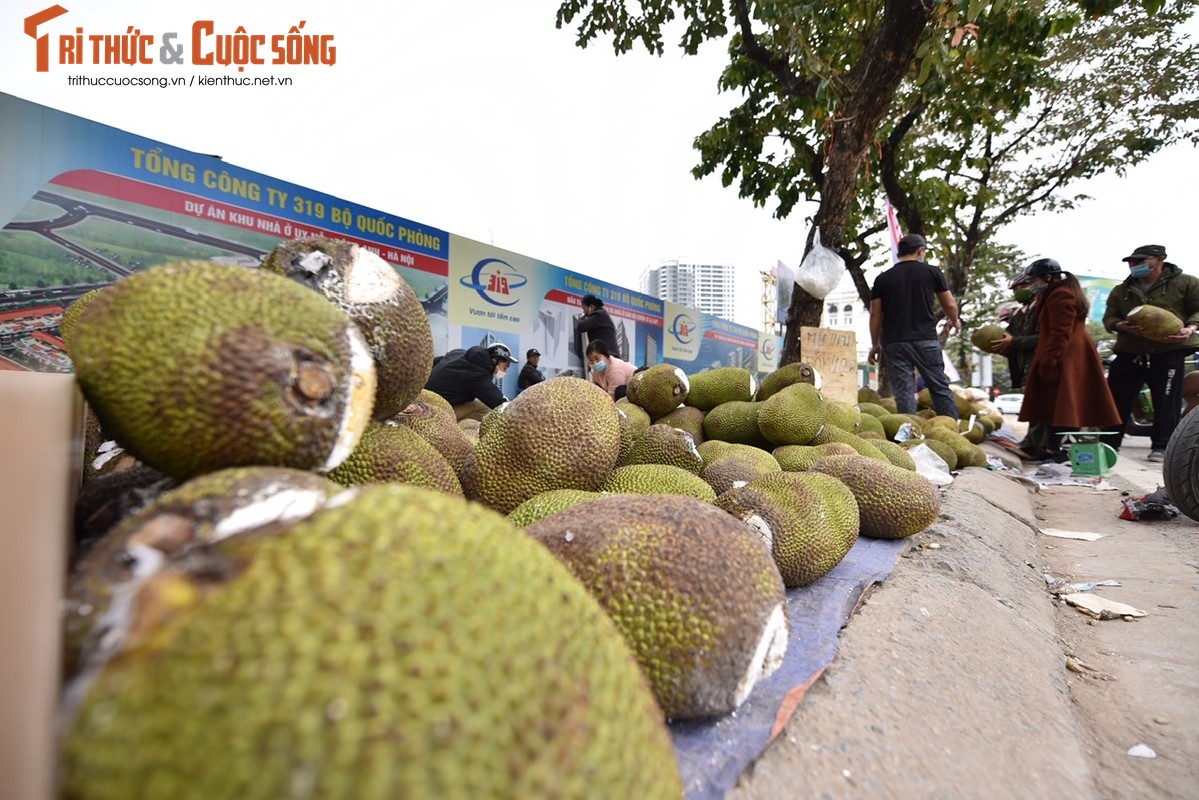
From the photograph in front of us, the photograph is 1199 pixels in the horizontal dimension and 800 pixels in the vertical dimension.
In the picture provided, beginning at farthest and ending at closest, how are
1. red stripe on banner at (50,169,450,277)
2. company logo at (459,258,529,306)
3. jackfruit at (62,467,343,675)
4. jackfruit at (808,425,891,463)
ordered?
company logo at (459,258,529,306) → red stripe on banner at (50,169,450,277) → jackfruit at (808,425,891,463) → jackfruit at (62,467,343,675)

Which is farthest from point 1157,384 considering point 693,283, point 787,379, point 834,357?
point 693,283

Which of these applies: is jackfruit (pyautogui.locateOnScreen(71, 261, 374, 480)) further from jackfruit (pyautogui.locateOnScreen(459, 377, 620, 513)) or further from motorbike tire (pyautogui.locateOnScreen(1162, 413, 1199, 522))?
motorbike tire (pyautogui.locateOnScreen(1162, 413, 1199, 522))

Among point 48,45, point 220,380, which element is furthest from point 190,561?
point 48,45

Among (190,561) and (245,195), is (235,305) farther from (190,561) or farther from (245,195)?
(245,195)

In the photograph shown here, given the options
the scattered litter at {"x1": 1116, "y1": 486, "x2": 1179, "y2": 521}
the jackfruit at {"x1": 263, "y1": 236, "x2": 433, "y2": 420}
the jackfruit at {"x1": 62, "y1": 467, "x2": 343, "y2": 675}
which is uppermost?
the jackfruit at {"x1": 263, "y1": 236, "x2": 433, "y2": 420}

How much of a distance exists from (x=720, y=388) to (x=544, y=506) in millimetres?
2033

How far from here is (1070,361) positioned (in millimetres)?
4883

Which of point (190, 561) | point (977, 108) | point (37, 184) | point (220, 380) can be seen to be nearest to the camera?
point (190, 561)

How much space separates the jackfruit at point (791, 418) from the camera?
2777mm

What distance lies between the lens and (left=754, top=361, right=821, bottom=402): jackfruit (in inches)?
132

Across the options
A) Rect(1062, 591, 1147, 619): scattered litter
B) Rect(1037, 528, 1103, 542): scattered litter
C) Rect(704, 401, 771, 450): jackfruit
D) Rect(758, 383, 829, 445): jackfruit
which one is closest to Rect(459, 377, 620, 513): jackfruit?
Rect(758, 383, 829, 445): jackfruit

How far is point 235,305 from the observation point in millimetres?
799

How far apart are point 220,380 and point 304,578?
397 mm

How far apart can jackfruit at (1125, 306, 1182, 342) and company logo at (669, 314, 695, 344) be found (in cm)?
590
